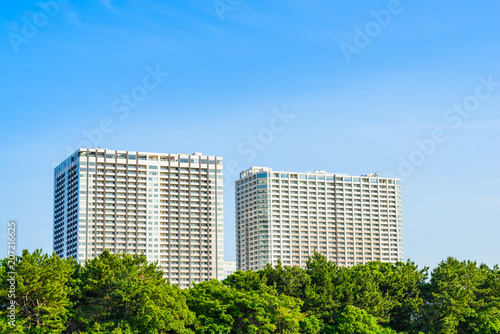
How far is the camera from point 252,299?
225ft

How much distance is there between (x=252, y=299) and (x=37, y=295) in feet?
68.0

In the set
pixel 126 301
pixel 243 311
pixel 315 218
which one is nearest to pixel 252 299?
pixel 243 311

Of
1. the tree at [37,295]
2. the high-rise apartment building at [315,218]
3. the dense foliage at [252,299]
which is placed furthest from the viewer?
the high-rise apartment building at [315,218]

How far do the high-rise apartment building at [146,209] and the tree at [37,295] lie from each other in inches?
3623

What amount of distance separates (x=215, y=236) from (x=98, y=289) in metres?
100

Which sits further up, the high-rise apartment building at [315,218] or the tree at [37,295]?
the high-rise apartment building at [315,218]

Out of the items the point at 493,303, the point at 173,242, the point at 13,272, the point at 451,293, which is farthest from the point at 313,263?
the point at 173,242

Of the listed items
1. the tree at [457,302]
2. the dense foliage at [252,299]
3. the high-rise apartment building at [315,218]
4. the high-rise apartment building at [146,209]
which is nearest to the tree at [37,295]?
the dense foliage at [252,299]

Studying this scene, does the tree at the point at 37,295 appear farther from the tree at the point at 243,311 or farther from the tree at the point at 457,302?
the tree at the point at 457,302

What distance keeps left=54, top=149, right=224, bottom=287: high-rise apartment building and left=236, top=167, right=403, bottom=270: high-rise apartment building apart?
2094cm

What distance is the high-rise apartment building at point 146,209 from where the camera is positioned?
511 feet

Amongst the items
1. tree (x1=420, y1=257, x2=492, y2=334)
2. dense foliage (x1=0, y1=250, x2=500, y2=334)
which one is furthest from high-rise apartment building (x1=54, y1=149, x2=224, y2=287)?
tree (x1=420, y1=257, x2=492, y2=334)

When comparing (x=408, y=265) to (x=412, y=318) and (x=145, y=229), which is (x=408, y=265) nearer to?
(x=412, y=318)

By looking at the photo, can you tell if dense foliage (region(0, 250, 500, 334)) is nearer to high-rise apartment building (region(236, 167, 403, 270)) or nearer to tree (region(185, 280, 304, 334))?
tree (region(185, 280, 304, 334))
